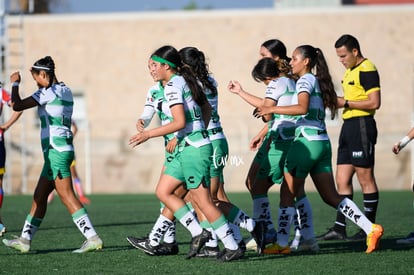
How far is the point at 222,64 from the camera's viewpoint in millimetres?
33156

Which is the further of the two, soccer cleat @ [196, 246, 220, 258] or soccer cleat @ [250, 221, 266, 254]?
soccer cleat @ [196, 246, 220, 258]

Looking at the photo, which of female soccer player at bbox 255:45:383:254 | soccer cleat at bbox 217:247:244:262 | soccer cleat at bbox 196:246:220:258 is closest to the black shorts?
female soccer player at bbox 255:45:383:254

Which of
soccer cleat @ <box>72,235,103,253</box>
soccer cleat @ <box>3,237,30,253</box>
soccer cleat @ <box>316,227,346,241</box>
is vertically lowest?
soccer cleat @ <box>316,227,346,241</box>

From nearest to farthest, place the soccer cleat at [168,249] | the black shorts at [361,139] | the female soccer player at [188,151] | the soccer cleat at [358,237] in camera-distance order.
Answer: the female soccer player at [188,151]
the soccer cleat at [168,249]
the black shorts at [361,139]
the soccer cleat at [358,237]

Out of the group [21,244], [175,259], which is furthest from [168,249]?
[21,244]

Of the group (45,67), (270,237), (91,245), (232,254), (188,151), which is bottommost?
(91,245)

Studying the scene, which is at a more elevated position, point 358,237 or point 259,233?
point 259,233

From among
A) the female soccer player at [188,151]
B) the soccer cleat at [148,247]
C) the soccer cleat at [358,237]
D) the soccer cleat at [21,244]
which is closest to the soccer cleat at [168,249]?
the soccer cleat at [148,247]

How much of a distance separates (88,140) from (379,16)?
35.4ft

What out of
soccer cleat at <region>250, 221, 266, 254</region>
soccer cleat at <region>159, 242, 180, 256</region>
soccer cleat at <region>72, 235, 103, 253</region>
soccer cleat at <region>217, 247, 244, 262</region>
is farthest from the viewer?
soccer cleat at <region>72, 235, 103, 253</region>

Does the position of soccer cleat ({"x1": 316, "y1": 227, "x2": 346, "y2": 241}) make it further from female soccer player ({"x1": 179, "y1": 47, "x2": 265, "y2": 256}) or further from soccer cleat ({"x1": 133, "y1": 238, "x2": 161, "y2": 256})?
soccer cleat ({"x1": 133, "y1": 238, "x2": 161, "y2": 256})

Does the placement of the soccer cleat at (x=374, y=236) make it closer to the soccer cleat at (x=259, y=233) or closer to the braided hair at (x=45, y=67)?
the soccer cleat at (x=259, y=233)

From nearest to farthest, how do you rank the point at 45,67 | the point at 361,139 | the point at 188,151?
1. the point at 188,151
2. the point at 45,67
3. the point at 361,139

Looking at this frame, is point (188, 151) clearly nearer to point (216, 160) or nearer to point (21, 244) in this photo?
point (216, 160)
